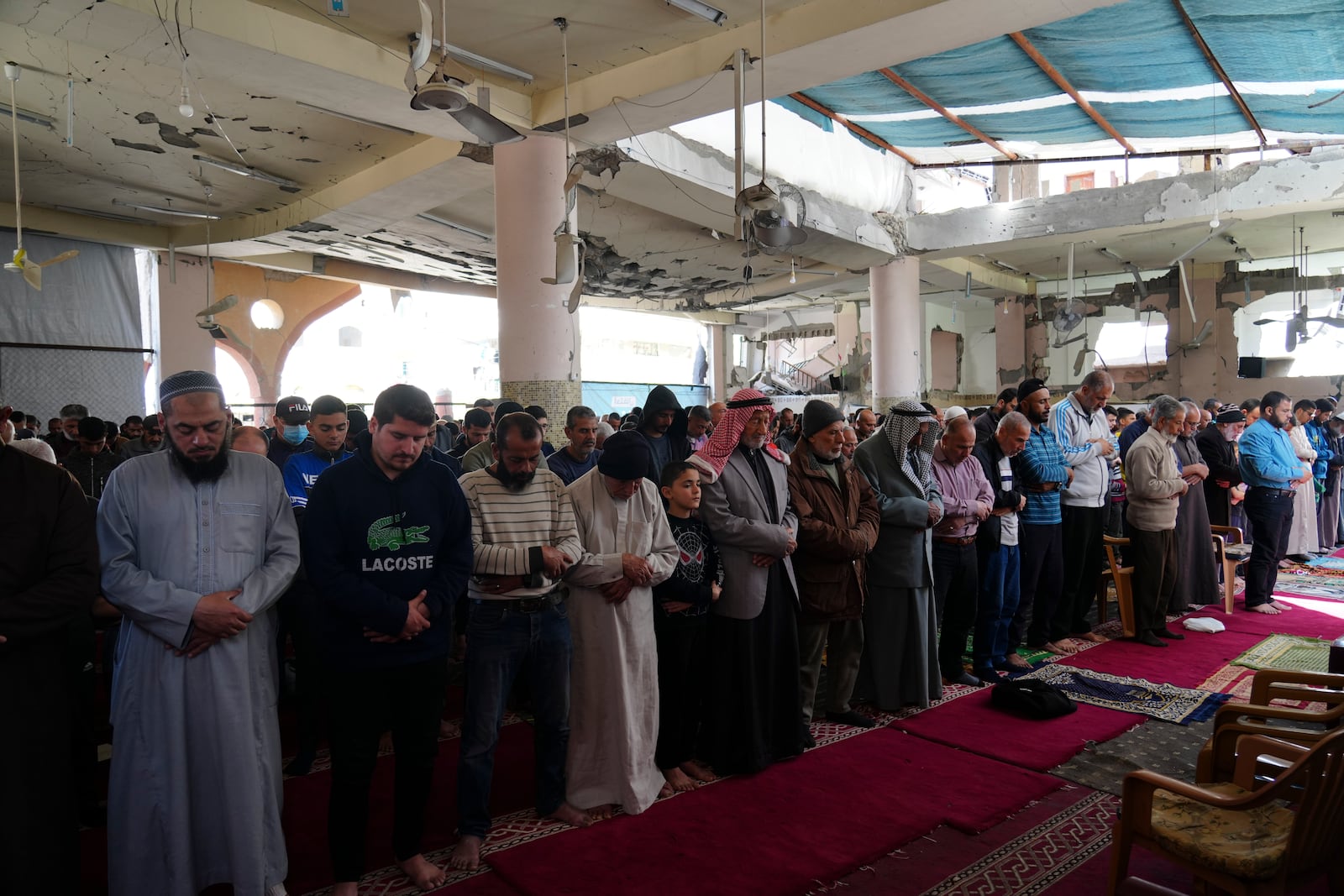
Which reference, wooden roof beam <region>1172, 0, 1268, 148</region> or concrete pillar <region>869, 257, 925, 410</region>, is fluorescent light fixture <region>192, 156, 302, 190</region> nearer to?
concrete pillar <region>869, 257, 925, 410</region>

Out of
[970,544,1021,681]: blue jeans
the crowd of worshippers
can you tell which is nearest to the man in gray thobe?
the crowd of worshippers

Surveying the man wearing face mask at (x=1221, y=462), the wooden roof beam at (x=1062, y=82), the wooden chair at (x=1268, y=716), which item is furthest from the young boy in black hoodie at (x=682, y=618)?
the man wearing face mask at (x=1221, y=462)

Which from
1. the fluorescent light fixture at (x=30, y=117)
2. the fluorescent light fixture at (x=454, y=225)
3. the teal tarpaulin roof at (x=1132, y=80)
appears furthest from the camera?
the fluorescent light fixture at (x=454, y=225)

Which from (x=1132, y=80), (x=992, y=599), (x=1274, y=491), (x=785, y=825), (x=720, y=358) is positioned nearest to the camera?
(x=785, y=825)

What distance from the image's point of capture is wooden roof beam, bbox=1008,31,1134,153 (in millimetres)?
6562

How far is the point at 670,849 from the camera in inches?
117

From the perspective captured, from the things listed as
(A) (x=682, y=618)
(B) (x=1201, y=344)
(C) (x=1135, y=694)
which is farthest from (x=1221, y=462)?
(B) (x=1201, y=344)

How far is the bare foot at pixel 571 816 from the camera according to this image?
10.3 ft

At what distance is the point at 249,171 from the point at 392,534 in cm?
748

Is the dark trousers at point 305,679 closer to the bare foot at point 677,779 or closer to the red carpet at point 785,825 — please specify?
the red carpet at point 785,825

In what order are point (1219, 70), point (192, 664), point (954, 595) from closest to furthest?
point (192, 664) → point (954, 595) → point (1219, 70)

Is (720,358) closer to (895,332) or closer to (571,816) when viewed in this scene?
(895,332)

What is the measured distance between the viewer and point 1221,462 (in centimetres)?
686

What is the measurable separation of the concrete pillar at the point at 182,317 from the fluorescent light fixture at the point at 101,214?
0.85 meters
